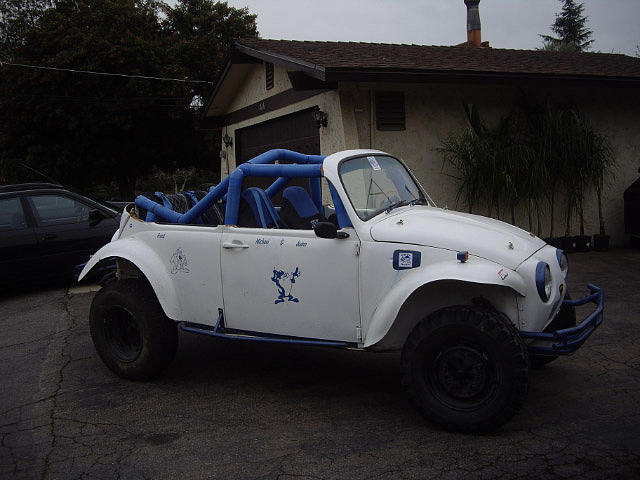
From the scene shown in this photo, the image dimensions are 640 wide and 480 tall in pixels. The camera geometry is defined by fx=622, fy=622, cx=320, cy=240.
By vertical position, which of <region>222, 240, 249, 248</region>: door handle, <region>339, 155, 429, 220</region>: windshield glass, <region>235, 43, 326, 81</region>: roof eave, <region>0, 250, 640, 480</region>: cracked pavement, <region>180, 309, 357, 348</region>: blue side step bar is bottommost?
<region>0, 250, 640, 480</region>: cracked pavement

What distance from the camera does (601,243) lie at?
11109mm

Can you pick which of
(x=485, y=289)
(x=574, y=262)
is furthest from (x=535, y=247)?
(x=574, y=262)

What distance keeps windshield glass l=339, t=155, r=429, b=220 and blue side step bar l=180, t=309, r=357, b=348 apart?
2.88 ft

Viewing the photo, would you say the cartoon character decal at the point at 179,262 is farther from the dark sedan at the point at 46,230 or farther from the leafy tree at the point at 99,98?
the leafy tree at the point at 99,98

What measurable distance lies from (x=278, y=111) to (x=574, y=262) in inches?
262

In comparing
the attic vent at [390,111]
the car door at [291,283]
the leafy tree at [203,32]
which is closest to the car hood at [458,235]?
the car door at [291,283]

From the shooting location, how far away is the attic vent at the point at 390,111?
10.7 meters

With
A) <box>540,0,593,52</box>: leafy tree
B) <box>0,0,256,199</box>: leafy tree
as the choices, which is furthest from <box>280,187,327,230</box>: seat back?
<box>540,0,593,52</box>: leafy tree

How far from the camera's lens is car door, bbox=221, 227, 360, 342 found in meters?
4.08

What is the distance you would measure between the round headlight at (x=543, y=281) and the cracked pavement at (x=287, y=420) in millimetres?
804

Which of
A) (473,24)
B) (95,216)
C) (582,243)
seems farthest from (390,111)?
(473,24)

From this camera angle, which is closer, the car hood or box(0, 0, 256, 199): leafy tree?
the car hood

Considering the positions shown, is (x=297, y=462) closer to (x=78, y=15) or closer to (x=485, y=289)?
(x=485, y=289)

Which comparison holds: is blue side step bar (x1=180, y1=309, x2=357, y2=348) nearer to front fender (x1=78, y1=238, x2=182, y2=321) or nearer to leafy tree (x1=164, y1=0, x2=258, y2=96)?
front fender (x1=78, y1=238, x2=182, y2=321)
